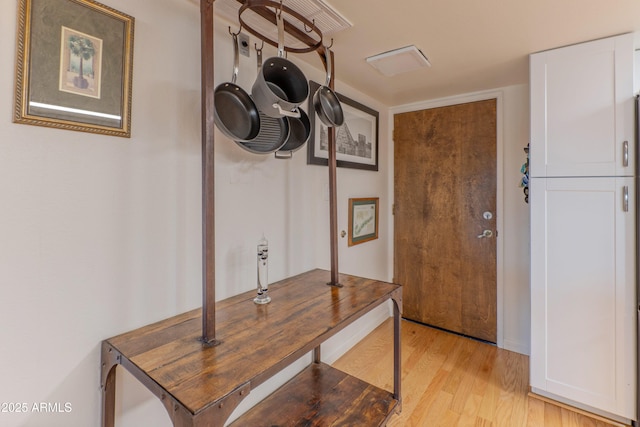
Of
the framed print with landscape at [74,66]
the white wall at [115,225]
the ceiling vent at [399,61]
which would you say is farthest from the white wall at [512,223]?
the framed print with landscape at [74,66]

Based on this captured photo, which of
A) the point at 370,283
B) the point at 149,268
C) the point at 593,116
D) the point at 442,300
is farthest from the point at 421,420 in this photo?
the point at 593,116

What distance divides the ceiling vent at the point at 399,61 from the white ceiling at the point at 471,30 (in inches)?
1.6

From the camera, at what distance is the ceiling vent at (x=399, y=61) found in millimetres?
1787

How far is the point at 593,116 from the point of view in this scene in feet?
5.53

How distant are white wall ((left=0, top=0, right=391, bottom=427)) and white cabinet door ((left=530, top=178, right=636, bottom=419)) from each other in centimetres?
174

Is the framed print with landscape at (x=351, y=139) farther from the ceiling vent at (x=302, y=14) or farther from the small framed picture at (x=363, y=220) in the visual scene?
the ceiling vent at (x=302, y=14)

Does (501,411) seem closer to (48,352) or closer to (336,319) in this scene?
(336,319)

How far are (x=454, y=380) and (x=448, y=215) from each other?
4.38 feet

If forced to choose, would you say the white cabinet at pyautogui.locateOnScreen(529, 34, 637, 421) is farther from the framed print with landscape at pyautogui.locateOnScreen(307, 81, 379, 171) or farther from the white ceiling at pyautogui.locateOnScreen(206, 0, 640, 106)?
the framed print with landscape at pyautogui.locateOnScreen(307, 81, 379, 171)

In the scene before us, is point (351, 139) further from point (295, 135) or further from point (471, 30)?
point (471, 30)

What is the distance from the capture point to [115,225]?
110cm

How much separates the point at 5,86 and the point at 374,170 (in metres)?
2.38

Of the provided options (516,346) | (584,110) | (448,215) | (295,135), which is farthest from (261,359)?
(516,346)

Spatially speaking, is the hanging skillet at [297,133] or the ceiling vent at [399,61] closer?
the hanging skillet at [297,133]
